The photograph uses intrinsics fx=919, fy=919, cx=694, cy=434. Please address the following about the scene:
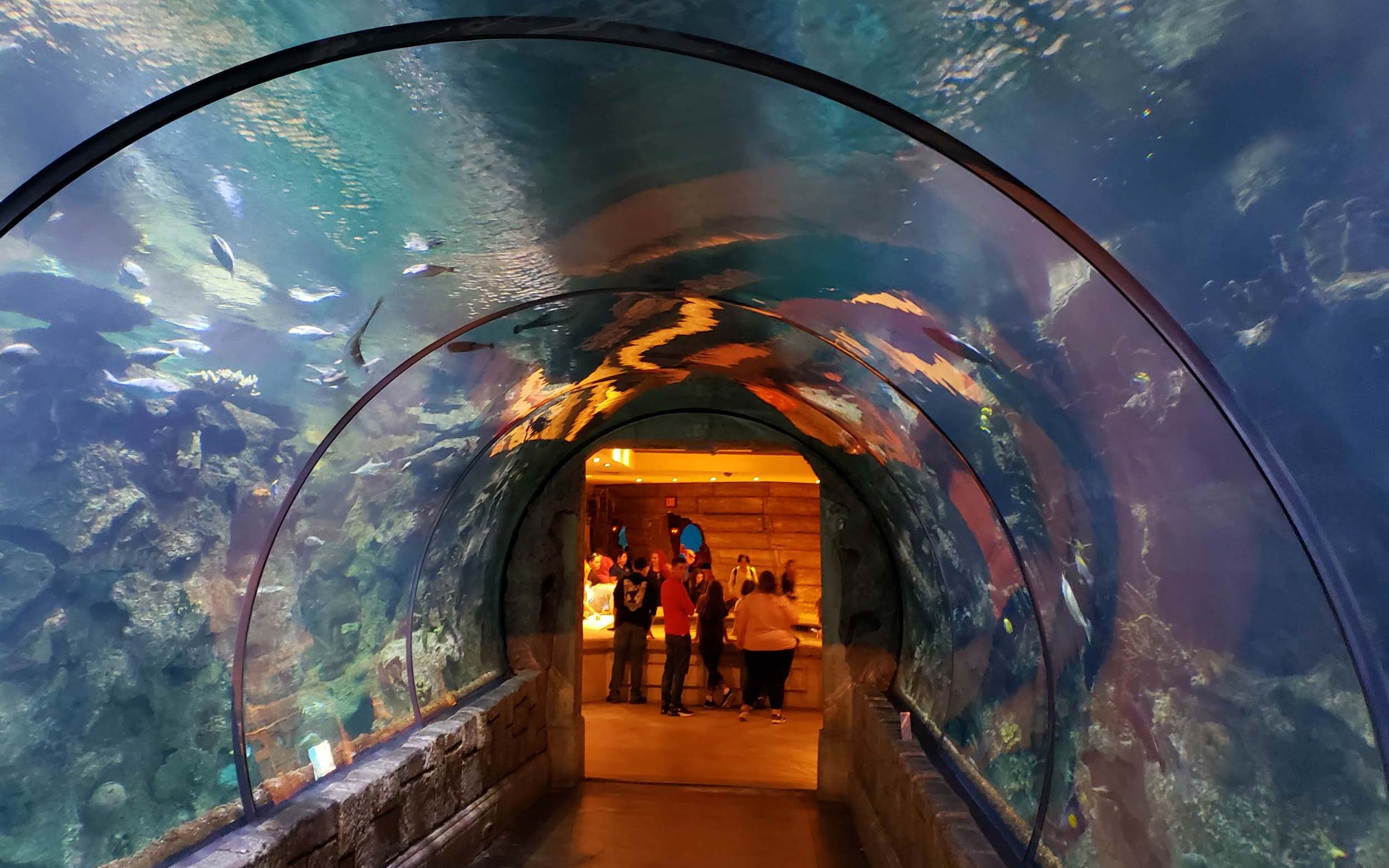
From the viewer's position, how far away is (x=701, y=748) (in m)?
11.9

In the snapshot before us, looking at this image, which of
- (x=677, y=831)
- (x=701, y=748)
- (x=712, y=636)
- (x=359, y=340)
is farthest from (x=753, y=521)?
(x=359, y=340)

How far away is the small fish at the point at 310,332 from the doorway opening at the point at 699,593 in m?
5.99

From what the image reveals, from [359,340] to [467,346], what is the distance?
1.00 m

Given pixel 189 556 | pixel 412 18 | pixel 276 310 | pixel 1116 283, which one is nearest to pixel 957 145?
pixel 1116 283

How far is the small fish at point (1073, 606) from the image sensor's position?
4.27 m

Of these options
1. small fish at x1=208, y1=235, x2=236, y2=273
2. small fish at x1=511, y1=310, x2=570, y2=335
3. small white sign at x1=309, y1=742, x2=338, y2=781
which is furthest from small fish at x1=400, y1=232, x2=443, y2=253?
small white sign at x1=309, y1=742, x2=338, y2=781

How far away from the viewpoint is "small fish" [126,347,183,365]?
13.7ft

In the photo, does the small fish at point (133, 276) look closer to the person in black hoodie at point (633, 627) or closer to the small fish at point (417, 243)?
the small fish at point (417, 243)

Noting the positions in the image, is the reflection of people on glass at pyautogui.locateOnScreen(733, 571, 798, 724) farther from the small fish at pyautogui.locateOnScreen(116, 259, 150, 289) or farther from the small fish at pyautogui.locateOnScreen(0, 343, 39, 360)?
the small fish at pyautogui.locateOnScreen(0, 343, 39, 360)

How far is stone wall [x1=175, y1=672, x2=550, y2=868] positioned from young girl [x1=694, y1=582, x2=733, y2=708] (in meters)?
3.90

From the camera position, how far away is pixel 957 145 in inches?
126

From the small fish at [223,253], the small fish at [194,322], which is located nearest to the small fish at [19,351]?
the small fish at [194,322]

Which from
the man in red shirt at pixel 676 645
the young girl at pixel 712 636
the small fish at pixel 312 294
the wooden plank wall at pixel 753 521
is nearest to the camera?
the small fish at pixel 312 294

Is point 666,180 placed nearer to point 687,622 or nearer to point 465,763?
point 465,763
